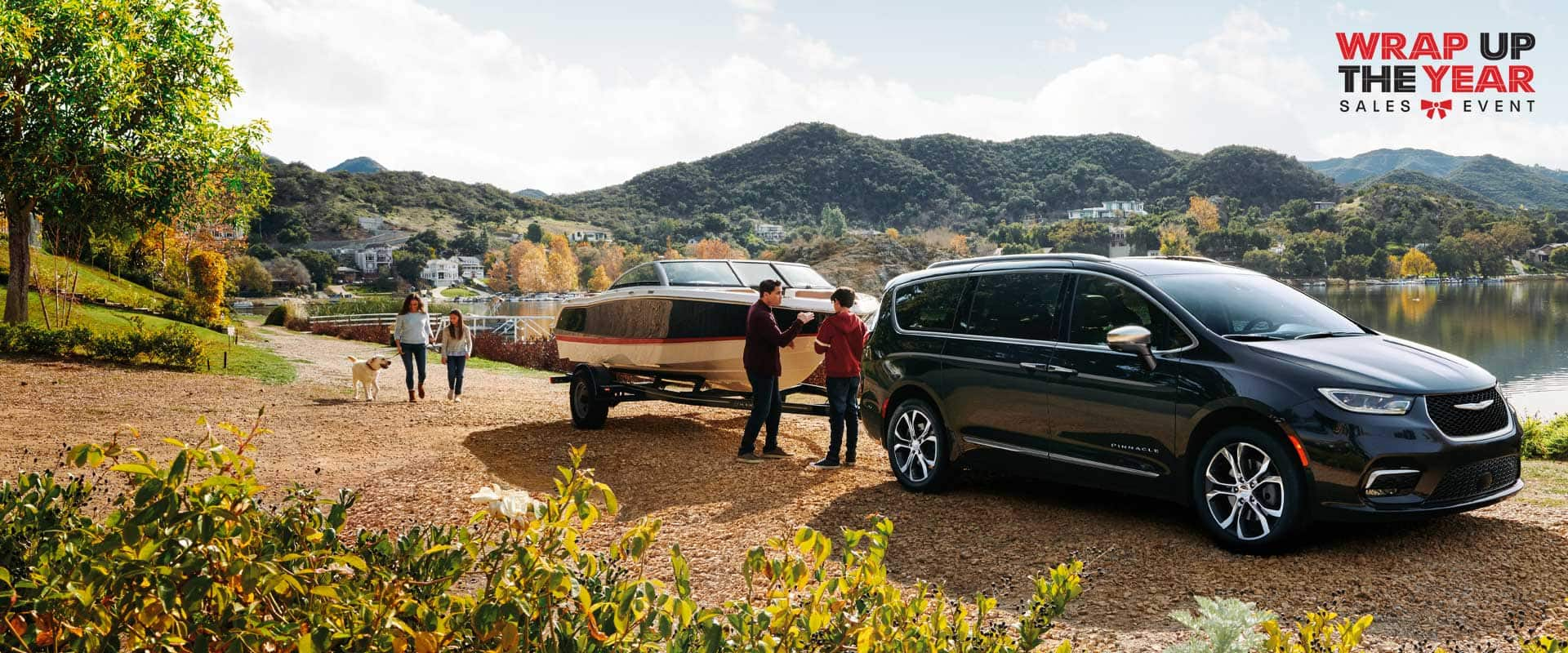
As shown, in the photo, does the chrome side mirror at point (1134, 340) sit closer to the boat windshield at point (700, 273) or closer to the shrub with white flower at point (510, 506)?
the shrub with white flower at point (510, 506)

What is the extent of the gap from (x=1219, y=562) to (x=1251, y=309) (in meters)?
1.84

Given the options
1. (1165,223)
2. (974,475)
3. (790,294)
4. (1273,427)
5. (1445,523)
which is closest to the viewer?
(1273,427)

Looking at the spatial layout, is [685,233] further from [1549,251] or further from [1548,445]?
[1548,445]

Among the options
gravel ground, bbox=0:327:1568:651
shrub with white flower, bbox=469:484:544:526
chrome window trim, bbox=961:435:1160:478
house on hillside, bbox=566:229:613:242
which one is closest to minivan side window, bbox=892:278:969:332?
chrome window trim, bbox=961:435:1160:478

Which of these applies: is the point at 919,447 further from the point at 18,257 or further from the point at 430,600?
the point at 18,257

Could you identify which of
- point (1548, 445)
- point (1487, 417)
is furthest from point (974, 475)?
point (1548, 445)

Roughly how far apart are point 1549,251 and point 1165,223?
46.8 m

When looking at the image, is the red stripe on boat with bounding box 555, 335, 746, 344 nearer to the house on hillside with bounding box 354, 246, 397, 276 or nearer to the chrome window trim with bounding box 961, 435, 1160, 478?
the chrome window trim with bounding box 961, 435, 1160, 478

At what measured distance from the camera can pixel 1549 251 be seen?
131875 mm

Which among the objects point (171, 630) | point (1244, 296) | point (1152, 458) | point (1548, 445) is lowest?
point (1548, 445)

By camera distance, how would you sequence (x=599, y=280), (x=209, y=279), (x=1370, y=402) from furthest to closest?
1. (x=599, y=280)
2. (x=209, y=279)
3. (x=1370, y=402)

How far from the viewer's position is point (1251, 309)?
21.9ft

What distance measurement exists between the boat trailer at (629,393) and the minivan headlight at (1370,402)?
5.96 m

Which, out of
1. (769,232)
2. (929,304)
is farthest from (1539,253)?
(929,304)
